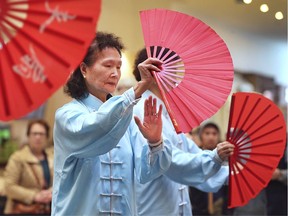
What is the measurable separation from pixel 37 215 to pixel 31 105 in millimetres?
3160

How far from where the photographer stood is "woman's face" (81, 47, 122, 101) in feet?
9.37

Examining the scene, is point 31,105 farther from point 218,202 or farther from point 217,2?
point 217,2

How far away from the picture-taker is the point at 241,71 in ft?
28.5

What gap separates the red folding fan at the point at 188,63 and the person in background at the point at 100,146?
135mm

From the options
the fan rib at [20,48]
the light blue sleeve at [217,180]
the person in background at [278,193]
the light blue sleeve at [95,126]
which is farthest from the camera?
the person in background at [278,193]

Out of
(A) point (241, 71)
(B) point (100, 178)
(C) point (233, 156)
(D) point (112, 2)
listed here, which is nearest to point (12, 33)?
(B) point (100, 178)

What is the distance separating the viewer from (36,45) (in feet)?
7.24

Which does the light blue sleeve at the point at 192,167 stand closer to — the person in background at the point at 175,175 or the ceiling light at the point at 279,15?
the person in background at the point at 175,175

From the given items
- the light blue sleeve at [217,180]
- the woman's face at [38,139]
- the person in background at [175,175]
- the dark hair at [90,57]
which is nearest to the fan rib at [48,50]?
the dark hair at [90,57]

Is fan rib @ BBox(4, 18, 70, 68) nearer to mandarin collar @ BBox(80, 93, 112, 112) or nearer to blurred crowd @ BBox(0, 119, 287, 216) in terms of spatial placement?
mandarin collar @ BBox(80, 93, 112, 112)

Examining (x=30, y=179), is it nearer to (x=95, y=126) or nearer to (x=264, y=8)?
(x=264, y=8)

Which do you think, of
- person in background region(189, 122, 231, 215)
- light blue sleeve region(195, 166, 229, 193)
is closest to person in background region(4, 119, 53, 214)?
person in background region(189, 122, 231, 215)

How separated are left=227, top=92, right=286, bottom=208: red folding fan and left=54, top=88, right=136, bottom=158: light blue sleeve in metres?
0.99

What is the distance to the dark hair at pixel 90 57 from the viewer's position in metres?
2.90
